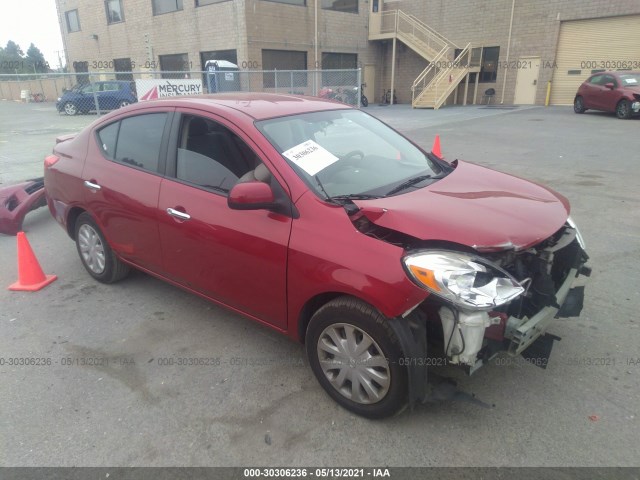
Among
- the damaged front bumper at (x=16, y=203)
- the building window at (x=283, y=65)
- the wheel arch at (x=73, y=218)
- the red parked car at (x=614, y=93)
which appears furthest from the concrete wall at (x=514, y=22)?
the wheel arch at (x=73, y=218)

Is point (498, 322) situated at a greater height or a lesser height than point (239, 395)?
greater

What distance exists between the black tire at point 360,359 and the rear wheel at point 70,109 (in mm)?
23474

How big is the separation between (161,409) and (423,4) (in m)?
28.0

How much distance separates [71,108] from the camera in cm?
2205

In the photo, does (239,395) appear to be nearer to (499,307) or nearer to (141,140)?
(499,307)

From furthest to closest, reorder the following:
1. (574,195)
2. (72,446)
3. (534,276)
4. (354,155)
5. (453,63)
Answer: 1. (453,63)
2. (574,195)
3. (354,155)
4. (534,276)
5. (72,446)

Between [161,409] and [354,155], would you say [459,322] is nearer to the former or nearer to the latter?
[354,155]

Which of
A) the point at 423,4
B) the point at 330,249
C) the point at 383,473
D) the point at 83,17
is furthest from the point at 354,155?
the point at 83,17

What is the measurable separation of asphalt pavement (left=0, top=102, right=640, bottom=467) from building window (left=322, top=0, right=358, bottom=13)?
22.9m

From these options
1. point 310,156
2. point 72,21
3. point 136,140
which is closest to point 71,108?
point 72,21

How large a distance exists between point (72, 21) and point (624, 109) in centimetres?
3295

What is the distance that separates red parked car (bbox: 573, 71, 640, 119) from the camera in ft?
52.0

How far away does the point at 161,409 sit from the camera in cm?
273

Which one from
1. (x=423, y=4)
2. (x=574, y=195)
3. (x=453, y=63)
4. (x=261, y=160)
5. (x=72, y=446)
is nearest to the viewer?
(x=72, y=446)
